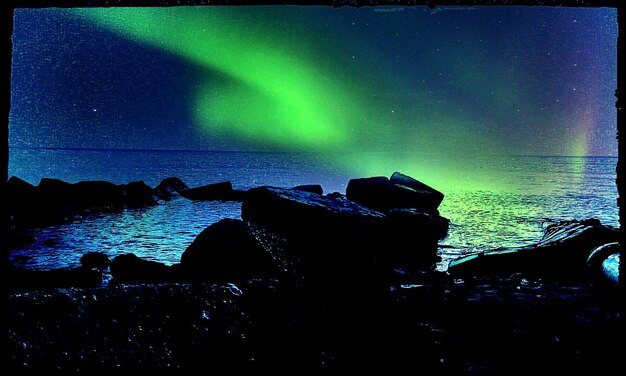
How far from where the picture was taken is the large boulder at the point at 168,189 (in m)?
24.9

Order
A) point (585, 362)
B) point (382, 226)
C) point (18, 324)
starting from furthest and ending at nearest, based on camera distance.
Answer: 1. point (382, 226)
2. point (18, 324)
3. point (585, 362)

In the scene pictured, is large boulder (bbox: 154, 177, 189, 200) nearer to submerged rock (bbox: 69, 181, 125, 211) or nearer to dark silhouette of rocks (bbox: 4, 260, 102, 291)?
submerged rock (bbox: 69, 181, 125, 211)

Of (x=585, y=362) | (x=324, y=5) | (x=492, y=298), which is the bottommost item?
(x=492, y=298)

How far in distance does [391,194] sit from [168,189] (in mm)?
18442

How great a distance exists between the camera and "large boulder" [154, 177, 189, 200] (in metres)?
24.9

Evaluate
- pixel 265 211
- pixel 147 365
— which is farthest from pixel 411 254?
pixel 147 365

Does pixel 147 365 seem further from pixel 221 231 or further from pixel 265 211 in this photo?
pixel 265 211

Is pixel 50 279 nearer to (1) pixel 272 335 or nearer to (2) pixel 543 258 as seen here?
(1) pixel 272 335

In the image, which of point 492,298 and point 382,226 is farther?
point 382,226

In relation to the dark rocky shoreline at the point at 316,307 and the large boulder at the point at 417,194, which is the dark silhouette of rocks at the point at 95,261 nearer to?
the dark rocky shoreline at the point at 316,307

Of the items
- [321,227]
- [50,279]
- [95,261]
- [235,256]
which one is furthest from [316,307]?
[95,261]

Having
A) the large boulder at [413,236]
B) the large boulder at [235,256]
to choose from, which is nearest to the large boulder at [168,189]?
the large boulder at [413,236]

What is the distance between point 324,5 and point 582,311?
4027 mm

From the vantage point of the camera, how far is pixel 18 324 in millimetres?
2889
